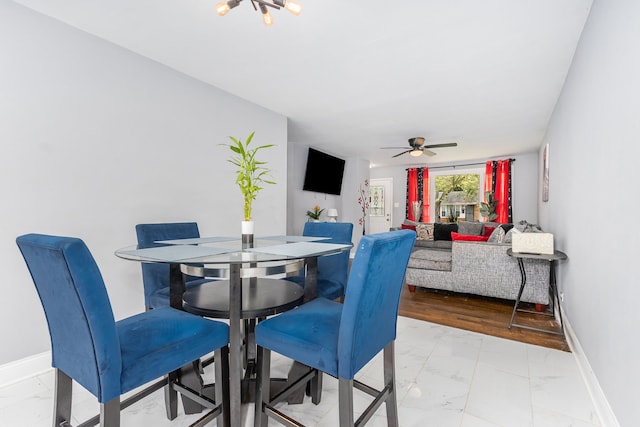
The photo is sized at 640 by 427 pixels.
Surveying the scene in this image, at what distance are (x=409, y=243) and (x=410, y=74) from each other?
2207 mm

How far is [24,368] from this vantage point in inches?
76.7

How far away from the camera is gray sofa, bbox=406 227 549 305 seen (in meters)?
3.15

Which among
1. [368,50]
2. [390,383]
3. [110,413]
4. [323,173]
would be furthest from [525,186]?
[110,413]

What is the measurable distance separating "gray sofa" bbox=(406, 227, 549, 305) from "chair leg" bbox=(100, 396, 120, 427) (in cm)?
342

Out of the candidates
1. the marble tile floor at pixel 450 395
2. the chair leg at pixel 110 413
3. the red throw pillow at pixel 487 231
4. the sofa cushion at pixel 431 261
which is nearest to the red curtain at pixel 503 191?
the red throw pillow at pixel 487 231

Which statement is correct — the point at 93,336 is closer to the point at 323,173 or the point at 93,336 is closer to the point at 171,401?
the point at 171,401

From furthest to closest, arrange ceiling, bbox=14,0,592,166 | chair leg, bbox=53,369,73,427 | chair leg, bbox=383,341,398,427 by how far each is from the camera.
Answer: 1. ceiling, bbox=14,0,592,166
2. chair leg, bbox=383,341,398,427
3. chair leg, bbox=53,369,73,427

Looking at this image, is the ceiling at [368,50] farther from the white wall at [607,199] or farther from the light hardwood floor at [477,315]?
the light hardwood floor at [477,315]

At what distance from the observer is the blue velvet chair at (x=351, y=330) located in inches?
41.4

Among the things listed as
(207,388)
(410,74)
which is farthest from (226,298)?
(410,74)

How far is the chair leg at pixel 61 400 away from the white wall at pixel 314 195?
4542 mm

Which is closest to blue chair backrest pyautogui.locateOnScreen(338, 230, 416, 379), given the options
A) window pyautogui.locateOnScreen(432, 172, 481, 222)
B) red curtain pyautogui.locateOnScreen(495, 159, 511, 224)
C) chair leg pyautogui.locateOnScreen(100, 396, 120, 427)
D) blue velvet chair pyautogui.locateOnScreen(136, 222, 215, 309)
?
chair leg pyautogui.locateOnScreen(100, 396, 120, 427)

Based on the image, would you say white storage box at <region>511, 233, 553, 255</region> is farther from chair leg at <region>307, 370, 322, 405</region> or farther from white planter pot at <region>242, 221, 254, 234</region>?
white planter pot at <region>242, 221, 254, 234</region>

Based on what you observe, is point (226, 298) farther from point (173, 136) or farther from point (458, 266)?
point (458, 266)
